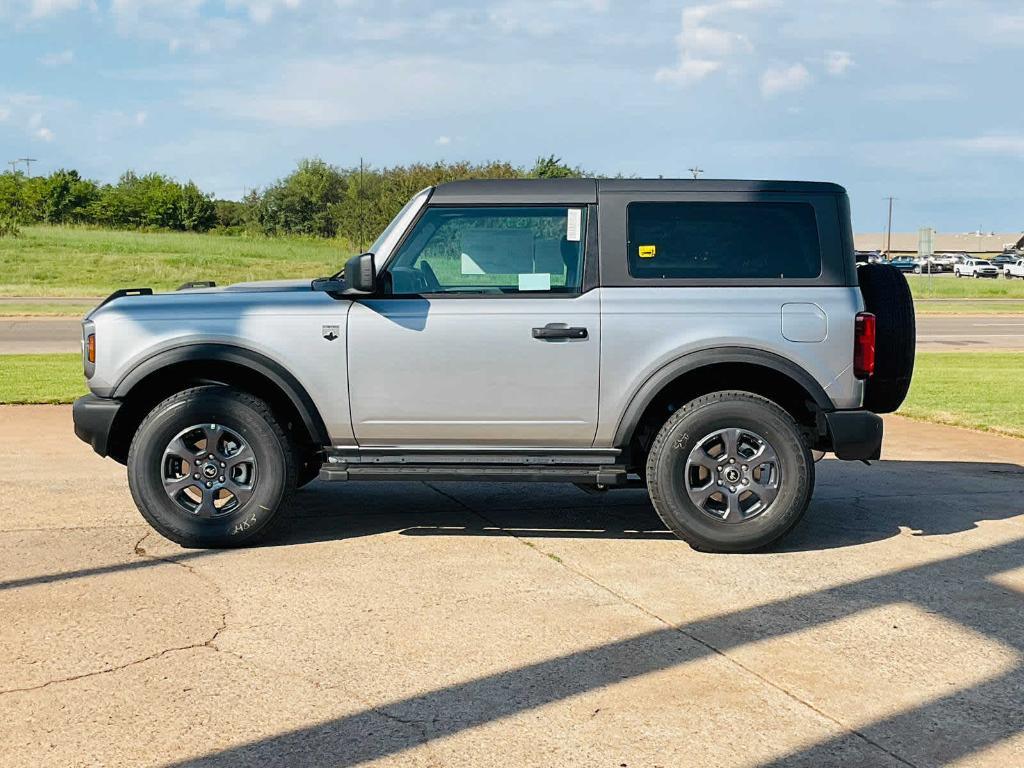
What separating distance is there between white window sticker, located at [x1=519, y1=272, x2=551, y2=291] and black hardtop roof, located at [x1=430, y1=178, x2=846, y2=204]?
399 millimetres

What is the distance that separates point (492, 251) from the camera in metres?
6.40

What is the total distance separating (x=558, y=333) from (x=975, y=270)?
8367cm

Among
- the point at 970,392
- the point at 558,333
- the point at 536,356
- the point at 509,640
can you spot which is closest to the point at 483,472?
the point at 536,356

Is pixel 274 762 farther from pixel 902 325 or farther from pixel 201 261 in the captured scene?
pixel 201 261

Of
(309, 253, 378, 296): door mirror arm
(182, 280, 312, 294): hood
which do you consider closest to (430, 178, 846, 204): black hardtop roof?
(309, 253, 378, 296): door mirror arm

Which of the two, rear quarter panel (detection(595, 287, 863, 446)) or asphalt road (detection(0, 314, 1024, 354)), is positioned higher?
rear quarter panel (detection(595, 287, 863, 446))

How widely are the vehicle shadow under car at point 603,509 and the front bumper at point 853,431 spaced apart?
61 cm

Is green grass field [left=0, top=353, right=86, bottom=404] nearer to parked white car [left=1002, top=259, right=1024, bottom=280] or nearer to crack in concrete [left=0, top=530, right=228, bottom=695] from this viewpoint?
crack in concrete [left=0, top=530, right=228, bottom=695]

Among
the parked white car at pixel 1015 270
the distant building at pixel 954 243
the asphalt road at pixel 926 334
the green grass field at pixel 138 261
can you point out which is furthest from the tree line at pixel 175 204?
the distant building at pixel 954 243

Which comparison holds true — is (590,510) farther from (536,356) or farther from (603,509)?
(536,356)

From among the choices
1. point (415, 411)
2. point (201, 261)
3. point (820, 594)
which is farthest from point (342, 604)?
point (201, 261)

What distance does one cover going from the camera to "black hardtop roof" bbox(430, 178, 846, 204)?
641cm

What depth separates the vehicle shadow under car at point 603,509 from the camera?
22.5ft

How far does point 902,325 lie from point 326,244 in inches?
2189
